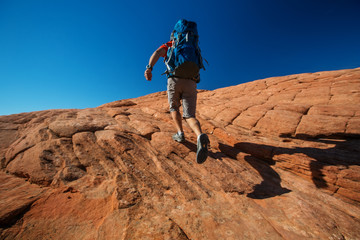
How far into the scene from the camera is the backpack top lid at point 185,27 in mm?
3553

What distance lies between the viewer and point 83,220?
2.25m

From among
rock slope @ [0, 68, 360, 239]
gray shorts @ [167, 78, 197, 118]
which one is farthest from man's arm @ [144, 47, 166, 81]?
rock slope @ [0, 68, 360, 239]

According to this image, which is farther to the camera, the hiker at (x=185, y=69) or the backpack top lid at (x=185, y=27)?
the backpack top lid at (x=185, y=27)

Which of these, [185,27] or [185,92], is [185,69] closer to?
[185,92]

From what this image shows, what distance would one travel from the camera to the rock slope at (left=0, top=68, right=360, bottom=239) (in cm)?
223

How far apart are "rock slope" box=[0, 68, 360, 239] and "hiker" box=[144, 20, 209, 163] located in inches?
41.5

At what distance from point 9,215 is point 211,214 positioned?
3079 millimetres

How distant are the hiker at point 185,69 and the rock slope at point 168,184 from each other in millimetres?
1054

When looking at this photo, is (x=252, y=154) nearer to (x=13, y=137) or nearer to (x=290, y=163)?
(x=290, y=163)

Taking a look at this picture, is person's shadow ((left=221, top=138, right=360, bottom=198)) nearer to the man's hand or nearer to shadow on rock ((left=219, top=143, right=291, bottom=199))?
shadow on rock ((left=219, top=143, right=291, bottom=199))

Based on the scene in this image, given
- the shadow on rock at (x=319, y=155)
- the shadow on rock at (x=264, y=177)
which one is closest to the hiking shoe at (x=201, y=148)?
the shadow on rock at (x=264, y=177)

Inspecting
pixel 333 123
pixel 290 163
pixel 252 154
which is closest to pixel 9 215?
pixel 252 154

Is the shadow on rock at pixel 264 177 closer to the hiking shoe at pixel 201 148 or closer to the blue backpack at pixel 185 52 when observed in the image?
the hiking shoe at pixel 201 148

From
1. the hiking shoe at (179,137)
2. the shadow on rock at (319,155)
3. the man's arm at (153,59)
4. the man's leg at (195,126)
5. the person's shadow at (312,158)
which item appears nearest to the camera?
the man's leg at (195,126)
